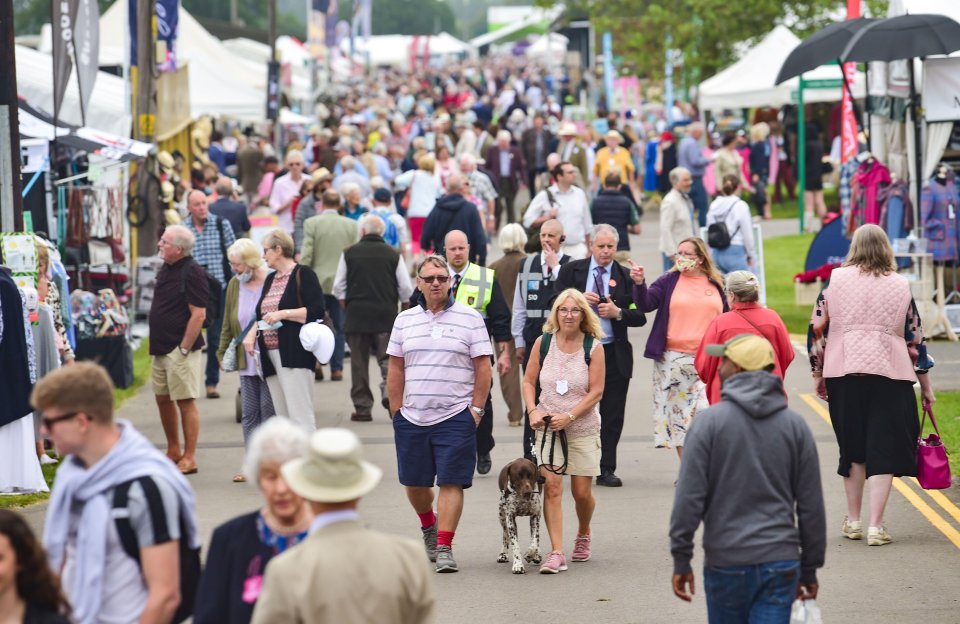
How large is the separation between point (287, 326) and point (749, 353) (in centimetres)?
563

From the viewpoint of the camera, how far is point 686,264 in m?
11.3

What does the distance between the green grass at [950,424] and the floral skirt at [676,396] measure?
214 cm

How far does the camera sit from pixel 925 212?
719 inches

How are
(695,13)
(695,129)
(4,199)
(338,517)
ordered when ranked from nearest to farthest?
(338,517) < (4,199) < (695,129) < (695,13)

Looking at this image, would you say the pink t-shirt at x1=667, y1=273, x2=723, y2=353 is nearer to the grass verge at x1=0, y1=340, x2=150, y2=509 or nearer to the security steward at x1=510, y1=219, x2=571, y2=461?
the security steward at x1=510, y1=219, x2=571, y2=461

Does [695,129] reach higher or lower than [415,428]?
higher

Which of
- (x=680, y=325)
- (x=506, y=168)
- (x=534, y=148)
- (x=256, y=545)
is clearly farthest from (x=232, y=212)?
(x=534, y=148)

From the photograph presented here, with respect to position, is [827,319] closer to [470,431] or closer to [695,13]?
[470,431]

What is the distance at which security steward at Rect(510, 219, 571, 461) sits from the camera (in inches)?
482

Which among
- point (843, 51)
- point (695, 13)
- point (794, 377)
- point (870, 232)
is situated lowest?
point (794, 377)

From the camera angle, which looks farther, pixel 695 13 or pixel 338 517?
pixel 695 13

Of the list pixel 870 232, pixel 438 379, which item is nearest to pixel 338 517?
pixel 438 379

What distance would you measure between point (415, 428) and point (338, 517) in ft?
15.5

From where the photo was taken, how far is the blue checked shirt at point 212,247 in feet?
54.3
